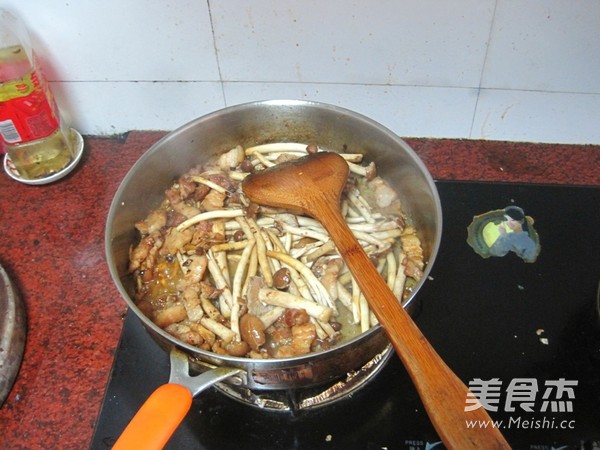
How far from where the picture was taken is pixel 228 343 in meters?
1.14

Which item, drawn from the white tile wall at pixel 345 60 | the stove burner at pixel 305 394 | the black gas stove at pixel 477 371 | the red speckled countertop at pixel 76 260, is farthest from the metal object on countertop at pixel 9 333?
the white tile wall at pixel 345 60

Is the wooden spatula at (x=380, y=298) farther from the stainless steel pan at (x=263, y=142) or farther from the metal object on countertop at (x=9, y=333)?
the metal object on countertop at (x=9, y=333)

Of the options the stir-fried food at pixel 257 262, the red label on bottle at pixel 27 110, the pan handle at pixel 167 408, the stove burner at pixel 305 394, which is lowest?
the stove burner at pixel 305 394

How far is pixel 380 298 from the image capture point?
3.15 feet

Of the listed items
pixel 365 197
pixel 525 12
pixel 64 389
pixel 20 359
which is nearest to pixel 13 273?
pixel 20 359

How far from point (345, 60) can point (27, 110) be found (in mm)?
848

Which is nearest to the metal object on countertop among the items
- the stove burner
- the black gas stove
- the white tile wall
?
the black gas stove

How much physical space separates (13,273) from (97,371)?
400 mm

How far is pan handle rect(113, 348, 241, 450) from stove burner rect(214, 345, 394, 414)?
224mm

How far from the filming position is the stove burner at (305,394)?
113 cm

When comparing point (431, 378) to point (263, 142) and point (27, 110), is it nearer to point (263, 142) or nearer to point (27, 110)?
point (263, 142)

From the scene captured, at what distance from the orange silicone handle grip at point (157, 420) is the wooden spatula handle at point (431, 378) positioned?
36 centimetres

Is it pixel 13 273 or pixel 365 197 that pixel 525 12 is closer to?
pixel 365 197

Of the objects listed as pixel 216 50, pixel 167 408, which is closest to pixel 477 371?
pixel 167 408
